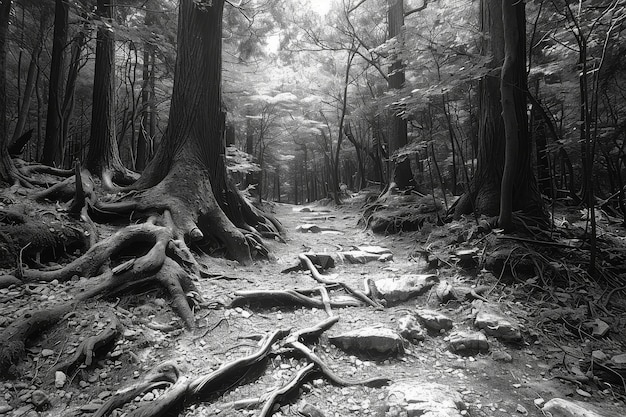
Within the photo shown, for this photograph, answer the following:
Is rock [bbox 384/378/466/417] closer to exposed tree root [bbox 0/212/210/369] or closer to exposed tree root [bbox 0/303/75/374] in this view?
exposed tree root [bbox 0/212/210/369]

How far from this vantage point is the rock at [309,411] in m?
2.39

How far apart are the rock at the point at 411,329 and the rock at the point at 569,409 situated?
125 centimetres

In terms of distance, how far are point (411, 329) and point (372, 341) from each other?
1.83ft

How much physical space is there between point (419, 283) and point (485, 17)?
545 cm

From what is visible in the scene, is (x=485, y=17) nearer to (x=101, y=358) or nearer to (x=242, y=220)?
(x=242, y=220)

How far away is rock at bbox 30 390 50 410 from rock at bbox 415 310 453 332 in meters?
3.53

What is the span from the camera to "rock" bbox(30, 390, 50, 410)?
7.11 ft

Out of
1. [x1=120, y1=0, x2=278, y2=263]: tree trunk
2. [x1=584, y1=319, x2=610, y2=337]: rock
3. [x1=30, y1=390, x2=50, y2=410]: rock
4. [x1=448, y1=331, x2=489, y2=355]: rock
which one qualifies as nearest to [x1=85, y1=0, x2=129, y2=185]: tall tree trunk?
[x1=120, y1=0, x2=278, y2=263]: tree trunk

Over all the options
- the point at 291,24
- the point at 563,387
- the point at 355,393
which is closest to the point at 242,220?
the point at 355,393

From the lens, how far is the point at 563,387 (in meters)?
2.72

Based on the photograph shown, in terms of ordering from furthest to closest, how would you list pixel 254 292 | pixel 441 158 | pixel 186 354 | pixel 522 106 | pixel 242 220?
pixel 441 158 < pixel 242 220 < pixel 522 106 < pixel 254 292 < pixel 186 354

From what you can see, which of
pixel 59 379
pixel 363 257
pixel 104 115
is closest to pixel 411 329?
pixel 363 257

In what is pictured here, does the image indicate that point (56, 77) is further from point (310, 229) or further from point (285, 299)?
point (285, 299)

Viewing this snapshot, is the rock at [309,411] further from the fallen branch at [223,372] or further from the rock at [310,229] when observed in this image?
the rock at [310,229]
